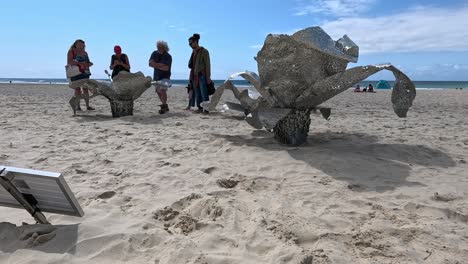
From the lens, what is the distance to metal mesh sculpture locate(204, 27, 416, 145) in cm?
391

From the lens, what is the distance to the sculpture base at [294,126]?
13.9ft

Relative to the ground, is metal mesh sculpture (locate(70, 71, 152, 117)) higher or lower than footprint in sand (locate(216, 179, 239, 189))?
higher

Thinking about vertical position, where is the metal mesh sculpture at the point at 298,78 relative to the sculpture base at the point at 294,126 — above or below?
above

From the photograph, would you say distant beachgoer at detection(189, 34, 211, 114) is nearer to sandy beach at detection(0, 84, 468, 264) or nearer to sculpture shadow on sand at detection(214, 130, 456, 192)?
sandy beach at detection(0, 84, 468, 264)

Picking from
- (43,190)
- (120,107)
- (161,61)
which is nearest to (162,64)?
(161,61)

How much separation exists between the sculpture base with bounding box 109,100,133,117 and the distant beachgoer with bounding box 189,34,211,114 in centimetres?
138

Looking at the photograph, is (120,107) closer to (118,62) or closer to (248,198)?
(118,62)

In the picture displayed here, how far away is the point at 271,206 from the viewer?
8.48ft

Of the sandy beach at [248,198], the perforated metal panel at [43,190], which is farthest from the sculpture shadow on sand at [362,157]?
the perforated metal panel at [43,190]

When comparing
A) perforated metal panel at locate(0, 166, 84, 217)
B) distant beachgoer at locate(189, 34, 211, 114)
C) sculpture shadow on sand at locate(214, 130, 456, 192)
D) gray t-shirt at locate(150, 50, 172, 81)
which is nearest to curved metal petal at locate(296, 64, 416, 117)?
sculpture shadow on sand at locate(214, 130, 456, 192)

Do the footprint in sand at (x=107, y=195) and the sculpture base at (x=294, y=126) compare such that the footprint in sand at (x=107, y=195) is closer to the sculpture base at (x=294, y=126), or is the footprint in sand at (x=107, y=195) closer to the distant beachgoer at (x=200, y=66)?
the sculpture base at (x=294, y=126)

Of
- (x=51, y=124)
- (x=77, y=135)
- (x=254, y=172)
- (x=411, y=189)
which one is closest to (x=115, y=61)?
(x=51, y=124)

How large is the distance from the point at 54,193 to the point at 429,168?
312cm

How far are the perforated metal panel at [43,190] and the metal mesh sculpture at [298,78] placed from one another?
2.31 m
